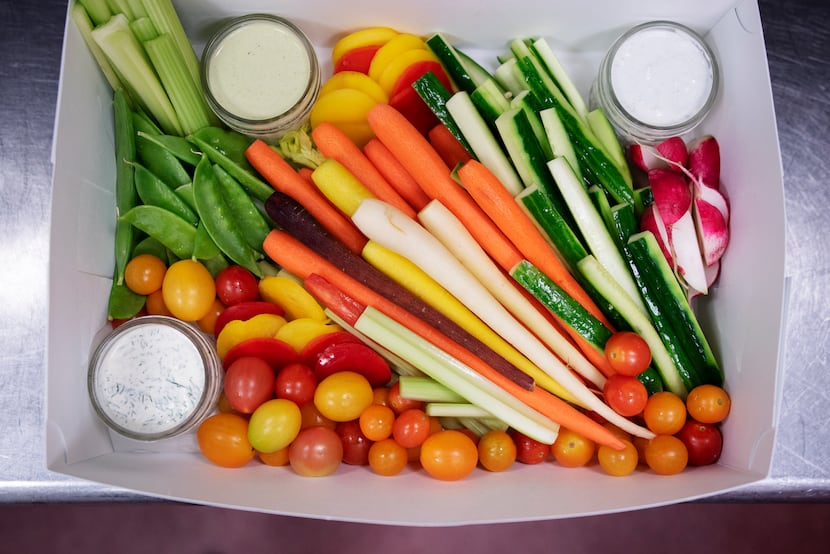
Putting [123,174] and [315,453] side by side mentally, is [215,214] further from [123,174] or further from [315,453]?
[315,453]

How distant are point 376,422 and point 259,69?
2.64 ft

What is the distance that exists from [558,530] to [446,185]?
4.53ft

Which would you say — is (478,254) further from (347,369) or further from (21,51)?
(21,51)

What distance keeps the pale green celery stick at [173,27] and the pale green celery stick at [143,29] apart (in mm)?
11

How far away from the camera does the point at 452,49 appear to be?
5.25 ft

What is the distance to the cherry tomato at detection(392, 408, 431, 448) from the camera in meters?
1.46

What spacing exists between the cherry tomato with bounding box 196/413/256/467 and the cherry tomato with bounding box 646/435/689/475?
82cm

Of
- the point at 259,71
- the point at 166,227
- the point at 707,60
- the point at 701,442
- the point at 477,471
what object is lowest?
the point at 477,471

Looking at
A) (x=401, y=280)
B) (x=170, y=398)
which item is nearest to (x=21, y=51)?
(x=170, y=398)

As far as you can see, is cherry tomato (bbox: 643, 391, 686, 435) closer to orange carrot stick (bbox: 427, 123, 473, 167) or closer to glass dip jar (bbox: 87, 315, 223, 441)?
orange carrot stick (bbox: 427, 123, 473, 167)

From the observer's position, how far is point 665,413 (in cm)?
148

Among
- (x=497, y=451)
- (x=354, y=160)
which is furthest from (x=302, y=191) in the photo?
(x=497, y=451)

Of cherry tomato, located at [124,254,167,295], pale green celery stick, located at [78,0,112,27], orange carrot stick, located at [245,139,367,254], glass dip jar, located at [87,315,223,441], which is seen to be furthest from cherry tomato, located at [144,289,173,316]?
pale green celery stick, located at [78,0,112,27]

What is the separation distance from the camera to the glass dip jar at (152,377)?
1.41m
